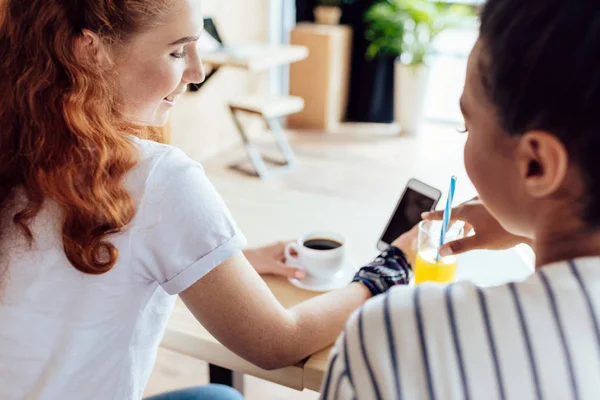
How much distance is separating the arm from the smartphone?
0.32 meters

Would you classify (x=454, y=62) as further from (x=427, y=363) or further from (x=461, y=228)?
(x=427, y=363)

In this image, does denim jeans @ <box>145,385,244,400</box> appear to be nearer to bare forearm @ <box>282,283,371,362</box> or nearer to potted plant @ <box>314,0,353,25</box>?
bare forearm @ <box>282,283,371,362</box>

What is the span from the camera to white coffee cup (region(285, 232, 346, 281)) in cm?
111

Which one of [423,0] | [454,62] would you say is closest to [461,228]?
[423,0]

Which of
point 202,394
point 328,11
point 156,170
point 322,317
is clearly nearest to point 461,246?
point 322,317

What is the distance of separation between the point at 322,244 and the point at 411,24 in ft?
13.4

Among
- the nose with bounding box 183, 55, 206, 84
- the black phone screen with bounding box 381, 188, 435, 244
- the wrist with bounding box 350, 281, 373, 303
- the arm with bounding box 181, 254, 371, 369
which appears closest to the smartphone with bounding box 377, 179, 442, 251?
the black phone screen with bounding box 381, 188, 435, 244

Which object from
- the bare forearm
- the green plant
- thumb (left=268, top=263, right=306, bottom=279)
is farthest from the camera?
the green plant

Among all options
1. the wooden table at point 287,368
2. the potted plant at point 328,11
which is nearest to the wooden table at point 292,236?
the wooden table at point 287,368

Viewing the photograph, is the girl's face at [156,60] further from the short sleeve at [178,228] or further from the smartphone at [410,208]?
the smartphone at [410,208]

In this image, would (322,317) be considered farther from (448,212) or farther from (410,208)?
(410,208)

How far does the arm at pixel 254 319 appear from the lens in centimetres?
86

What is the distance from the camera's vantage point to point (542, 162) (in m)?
0.51

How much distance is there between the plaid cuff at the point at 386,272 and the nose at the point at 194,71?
0.40 meters
